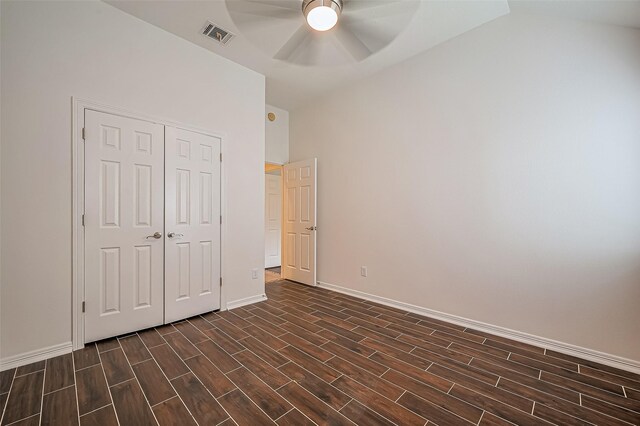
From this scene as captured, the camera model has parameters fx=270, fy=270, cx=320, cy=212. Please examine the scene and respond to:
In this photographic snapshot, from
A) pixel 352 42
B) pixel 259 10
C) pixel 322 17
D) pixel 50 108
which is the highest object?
pixel 259 10

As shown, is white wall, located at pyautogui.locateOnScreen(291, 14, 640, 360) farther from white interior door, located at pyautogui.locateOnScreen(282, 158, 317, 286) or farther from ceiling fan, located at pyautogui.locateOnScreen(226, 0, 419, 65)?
ceiling fan, located at pyautogui.locateOnScreen(226, 0, 419, 65)

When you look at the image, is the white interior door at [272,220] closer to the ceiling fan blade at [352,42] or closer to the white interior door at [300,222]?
the white interior door at [300,222]

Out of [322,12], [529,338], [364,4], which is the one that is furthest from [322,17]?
[529,338]

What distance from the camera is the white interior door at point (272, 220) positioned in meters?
6.29

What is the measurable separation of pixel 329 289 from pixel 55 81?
3.88 metres

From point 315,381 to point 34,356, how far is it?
2.26m

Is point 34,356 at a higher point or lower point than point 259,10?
lower

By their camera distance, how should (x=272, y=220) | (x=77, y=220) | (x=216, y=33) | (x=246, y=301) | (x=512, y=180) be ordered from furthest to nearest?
1. (x=272, y=220)
2. (x=246, y=301)
3. (x=216, y=33)
4. (x=512, y=180)
5. (x=77, y=220)

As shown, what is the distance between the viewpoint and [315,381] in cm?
192

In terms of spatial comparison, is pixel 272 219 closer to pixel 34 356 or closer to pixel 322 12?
pixel 34 356

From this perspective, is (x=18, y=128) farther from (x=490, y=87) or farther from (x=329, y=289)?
(x=490, y=87)

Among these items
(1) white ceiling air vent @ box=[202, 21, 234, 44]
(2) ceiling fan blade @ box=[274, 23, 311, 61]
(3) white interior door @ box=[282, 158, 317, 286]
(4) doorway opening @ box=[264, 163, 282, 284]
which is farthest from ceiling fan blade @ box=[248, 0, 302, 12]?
(4) doorway opening @ box=[264, 163, 282, 284]

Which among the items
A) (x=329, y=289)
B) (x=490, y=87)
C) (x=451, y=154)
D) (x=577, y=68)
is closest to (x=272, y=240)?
(x=329, y=289)

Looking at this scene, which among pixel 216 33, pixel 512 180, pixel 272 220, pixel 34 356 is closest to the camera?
pixel 34 356
